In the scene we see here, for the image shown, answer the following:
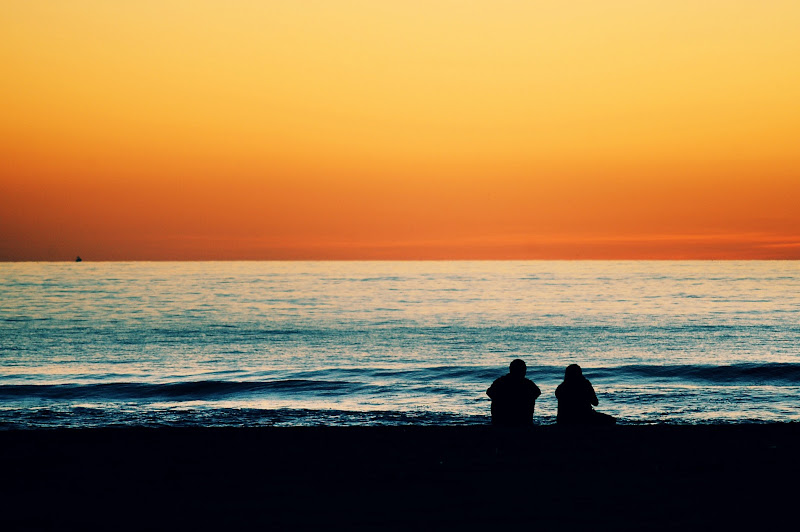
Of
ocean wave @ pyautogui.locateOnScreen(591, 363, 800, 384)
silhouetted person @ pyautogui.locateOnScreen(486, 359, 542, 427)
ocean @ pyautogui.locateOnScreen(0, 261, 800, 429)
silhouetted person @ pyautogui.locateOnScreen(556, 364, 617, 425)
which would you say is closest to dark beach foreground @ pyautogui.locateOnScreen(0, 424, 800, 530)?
silhouetted person @ pyautogui.locateOnScreen(486, 359, 542, 427)

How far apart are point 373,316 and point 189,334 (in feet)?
48.6

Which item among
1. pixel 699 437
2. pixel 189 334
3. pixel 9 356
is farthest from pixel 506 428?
pixel 189 334

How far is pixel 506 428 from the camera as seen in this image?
1002 centimetres

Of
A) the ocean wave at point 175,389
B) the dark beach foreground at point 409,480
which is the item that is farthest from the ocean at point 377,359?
the dark beach foreground at point 409,480

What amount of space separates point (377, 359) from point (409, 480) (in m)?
23.8

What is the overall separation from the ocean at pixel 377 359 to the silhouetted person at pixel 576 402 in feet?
17.8

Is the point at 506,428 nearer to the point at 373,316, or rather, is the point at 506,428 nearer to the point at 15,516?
the point at 15,516

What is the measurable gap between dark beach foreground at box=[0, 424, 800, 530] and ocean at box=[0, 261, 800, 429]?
21.9 feet

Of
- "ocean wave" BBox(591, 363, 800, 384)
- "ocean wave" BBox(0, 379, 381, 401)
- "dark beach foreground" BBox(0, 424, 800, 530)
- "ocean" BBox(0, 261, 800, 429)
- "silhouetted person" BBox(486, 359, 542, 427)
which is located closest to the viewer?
"dark beach foreground" BBox(0, 424, 800, 530)

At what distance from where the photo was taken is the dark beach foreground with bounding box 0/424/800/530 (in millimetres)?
5730

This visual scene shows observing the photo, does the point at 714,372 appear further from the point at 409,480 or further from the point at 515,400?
the point at 409,480

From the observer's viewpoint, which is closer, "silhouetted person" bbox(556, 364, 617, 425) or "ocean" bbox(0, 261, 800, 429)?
"silhouetted person" bbox(556, 364, 617, 425)

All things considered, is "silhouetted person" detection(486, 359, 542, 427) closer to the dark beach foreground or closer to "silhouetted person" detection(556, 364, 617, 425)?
"silhouetted person" detection(556, 364, 617, 425)

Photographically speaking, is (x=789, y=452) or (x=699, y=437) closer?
(x=789, y=452)
